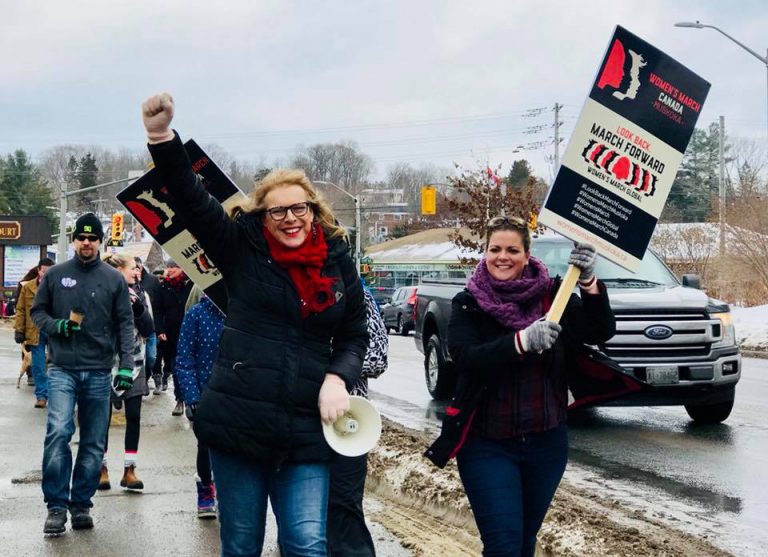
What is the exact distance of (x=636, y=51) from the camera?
4.48 metres

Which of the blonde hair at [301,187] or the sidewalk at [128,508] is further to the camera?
the sidewalk at [128,508]

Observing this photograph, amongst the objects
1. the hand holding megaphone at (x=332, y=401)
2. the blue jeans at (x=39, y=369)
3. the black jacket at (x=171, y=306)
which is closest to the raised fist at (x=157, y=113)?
the hand holding megaphone at (x=332, y=401)

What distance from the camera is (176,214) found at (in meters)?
5.08

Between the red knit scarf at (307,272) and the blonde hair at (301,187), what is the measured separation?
0.51 ft

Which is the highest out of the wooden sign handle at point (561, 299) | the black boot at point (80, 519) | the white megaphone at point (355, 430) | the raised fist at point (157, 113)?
the raised fist at point (157, 113)

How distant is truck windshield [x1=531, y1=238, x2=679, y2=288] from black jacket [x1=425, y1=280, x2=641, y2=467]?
6.74 m

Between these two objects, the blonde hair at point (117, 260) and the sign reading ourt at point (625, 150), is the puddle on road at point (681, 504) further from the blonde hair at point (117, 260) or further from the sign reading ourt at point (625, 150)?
the blonde hair at point (117, 260)

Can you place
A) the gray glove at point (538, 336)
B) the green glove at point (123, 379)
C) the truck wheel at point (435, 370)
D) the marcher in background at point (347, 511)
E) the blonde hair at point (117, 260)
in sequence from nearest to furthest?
1. the gray glove at point (538, 336)
2. the marcher in background at point (347, 511)
3. the green glove at point (123, 379)
4. the blonde hair at point (117, 260)
5. the truck wheel at point (435, 370)

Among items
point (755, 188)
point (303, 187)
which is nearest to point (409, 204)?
point (755, 188)

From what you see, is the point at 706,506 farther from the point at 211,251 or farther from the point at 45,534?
the point at 211,251

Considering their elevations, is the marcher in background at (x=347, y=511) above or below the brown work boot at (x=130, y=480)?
above

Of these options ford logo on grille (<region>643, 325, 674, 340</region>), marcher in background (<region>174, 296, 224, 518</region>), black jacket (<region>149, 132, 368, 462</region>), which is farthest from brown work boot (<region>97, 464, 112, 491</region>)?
ford logo on grille (<region>643, 325, 674, 340</region>)

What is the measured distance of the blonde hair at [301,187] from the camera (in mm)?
3873

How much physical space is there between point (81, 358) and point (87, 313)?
0.99ft
